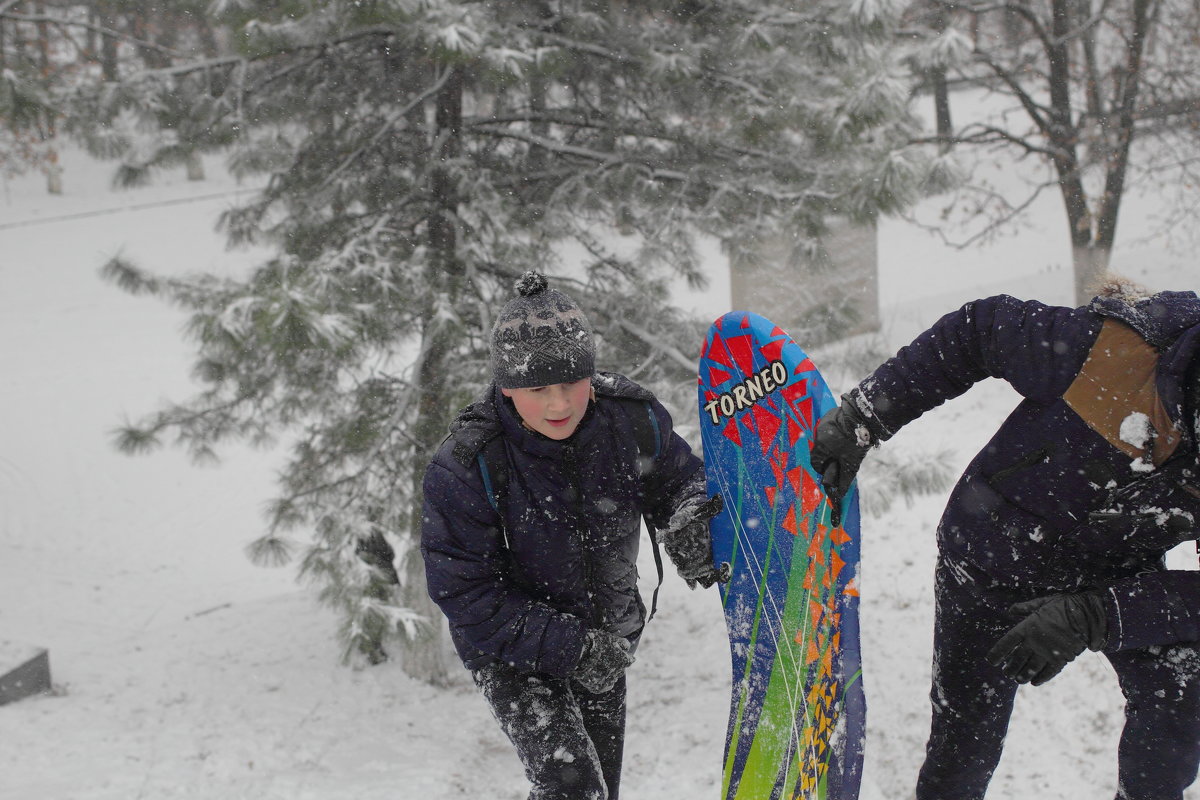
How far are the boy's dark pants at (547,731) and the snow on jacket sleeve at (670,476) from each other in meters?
0.56

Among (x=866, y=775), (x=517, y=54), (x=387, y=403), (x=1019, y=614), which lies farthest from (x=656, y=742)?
(x=517, y=54)

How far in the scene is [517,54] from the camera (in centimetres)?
433

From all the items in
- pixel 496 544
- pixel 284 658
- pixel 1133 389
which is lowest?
pixel 284 658

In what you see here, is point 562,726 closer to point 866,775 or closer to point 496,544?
point 496,544

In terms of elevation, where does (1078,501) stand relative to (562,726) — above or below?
above

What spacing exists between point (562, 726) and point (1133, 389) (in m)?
1.60

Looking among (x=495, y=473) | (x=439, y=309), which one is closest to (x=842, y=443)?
(x=495, y=473)

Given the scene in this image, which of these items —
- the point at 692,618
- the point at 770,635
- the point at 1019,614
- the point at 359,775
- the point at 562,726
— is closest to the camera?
the point at 1019,614

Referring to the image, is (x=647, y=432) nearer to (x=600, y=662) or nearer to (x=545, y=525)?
(x=545, y=525)

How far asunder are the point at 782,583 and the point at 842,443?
2.33 feet

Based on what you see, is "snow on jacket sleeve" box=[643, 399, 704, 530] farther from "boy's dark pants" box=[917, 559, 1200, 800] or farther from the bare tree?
the bare tree

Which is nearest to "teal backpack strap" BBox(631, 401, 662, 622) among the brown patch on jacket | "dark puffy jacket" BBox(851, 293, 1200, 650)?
"dark puffy jacket" BBox(851, 293, 1200, 650)

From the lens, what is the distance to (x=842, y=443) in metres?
2.39

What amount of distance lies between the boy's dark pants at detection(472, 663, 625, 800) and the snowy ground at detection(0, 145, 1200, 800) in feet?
8.39
